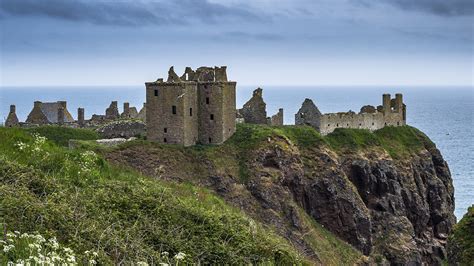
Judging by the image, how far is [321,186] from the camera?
54.5 metres

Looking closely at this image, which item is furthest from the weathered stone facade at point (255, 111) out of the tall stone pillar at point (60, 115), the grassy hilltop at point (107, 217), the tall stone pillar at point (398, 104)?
the grassy hilltop at point (107, 217)

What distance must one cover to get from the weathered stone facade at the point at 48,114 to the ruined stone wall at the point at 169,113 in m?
14.7

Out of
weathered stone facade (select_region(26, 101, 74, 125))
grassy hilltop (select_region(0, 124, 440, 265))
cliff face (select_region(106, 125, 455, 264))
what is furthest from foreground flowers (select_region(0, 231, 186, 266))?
weathered stone facade (select_region(26, 101, 74, 125))

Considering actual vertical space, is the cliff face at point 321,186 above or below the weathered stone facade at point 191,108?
below

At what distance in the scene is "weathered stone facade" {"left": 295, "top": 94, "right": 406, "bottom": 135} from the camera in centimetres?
6525

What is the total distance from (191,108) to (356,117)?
21538mm

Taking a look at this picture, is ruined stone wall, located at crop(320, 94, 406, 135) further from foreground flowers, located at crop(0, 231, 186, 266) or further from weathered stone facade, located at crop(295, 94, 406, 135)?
foreground flowers, located at crop(0, 231, 186, 266)

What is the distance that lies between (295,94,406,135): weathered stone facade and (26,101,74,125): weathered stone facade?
21104mm

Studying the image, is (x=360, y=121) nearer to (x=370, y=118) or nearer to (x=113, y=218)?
(x=370, y=118)

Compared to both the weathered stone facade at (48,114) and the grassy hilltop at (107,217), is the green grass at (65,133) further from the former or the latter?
the grassy hilltop at (107,217)

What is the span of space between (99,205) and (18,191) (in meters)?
2.01

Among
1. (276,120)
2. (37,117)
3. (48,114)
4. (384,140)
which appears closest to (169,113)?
(276,120)

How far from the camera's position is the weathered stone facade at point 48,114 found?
66.1 meters

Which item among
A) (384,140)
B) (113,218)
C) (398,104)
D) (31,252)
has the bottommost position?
(384,140)
